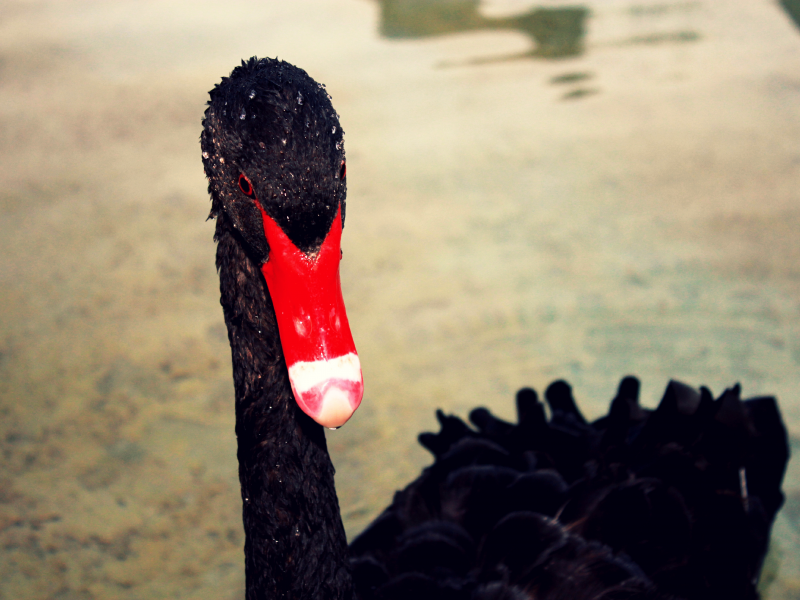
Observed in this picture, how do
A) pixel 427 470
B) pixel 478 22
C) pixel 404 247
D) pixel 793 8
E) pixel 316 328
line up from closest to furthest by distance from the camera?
1. pixel 316 328
2. pixel 427 470
3. pixel 404 247
4. pixel 793 8
5. pixel 478 22

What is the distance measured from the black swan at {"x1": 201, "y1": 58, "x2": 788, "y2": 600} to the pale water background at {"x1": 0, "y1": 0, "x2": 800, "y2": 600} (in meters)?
0.64

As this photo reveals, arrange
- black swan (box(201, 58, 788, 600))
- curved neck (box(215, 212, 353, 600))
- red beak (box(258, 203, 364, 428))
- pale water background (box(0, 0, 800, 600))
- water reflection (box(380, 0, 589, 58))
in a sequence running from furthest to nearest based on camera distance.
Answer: water reflection (box(380, 0, 589, 58)), pale water background (box(0, 0, 800, 600)), curved neck (box(215, 212, 353, 600)), black swan (box(201, 58, 788, 600)), red beak (box(258, 203, 364, 428))

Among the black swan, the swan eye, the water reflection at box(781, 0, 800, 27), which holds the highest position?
the water reflection at box(781, 0, 800, 27)

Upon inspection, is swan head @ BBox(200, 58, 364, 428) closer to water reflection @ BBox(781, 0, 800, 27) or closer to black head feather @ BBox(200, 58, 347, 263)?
black head feather @ BBox(200, 58, 347, 263)

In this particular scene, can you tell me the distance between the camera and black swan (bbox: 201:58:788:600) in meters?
1.28

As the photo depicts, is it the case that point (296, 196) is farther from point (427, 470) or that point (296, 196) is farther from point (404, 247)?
point (404, 247)

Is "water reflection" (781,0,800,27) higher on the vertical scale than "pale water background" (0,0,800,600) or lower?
higher

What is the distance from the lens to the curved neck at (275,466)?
153 cm

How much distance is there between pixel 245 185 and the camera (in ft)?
4.34

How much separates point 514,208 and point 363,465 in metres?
2.12

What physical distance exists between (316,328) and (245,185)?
0.28 m

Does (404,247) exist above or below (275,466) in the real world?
below

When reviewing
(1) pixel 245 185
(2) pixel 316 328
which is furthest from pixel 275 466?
(1) pixel 245 185

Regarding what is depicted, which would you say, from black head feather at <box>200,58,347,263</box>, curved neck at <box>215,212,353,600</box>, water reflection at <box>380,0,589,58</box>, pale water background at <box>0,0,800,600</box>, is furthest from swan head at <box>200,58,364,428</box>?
water reflection at <box>380,0,589,58</box>
